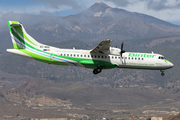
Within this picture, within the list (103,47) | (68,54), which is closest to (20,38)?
(68,54)

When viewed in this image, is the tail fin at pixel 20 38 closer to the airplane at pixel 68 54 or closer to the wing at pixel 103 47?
the airplane at pixel 68 54

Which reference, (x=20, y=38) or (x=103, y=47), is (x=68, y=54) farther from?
(x=20, y=38)

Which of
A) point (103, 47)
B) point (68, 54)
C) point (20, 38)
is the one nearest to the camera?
point (103, 47)

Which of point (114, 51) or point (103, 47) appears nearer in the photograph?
point (103, 47)

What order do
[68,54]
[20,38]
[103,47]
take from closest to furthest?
[103,47], [68,54], [20,38]

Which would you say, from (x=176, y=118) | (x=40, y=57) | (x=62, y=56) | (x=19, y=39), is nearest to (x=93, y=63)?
(x=62, y=56)

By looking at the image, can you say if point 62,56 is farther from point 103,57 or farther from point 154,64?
point 154,64

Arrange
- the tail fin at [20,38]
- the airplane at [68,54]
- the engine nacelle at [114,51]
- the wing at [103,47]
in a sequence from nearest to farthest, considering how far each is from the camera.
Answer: the wing at [103,47] → the tail fin at [20,38] → the airplane at [68,54] → the engine nacelle at [114,51]

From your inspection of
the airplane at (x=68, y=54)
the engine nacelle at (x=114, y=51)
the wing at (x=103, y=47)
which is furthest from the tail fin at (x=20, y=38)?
the engine nacelle at (x=114, y=51)

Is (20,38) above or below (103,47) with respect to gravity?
above

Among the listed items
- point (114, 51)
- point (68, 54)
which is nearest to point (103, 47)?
point (114, 51)

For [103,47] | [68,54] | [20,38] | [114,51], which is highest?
[20,38]

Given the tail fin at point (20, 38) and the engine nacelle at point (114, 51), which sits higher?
the tail fin at point (20, 38)

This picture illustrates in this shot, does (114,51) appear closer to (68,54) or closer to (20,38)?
(68,54)
